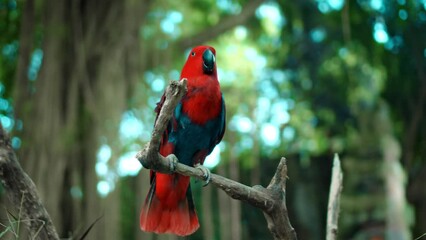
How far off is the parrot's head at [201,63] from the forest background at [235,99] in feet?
2.76

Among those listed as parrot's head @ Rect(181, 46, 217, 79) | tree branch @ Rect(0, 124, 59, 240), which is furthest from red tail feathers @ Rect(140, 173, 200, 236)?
tree branch @ Rect(0, 124, 59, 240)

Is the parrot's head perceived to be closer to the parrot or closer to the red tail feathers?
the parrot

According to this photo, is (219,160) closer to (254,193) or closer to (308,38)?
(308,38)

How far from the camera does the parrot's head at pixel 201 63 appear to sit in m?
2.22

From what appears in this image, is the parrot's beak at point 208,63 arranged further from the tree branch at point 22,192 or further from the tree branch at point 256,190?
the tree branch at point 22,192

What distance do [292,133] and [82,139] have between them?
3.08 meters

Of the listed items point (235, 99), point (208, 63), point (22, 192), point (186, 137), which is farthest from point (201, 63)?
point (235, 99)

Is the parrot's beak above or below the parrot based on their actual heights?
above

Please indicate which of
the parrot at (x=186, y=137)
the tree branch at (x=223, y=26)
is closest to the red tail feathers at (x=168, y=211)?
the parrot at (x=186, y=137)

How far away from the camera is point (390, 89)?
15.1ft

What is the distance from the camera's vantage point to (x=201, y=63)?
2.24 meters

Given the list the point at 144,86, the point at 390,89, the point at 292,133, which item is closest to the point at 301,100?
the point at 292,133

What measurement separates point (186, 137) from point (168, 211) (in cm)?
28

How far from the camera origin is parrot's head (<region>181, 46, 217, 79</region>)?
2225 mm
